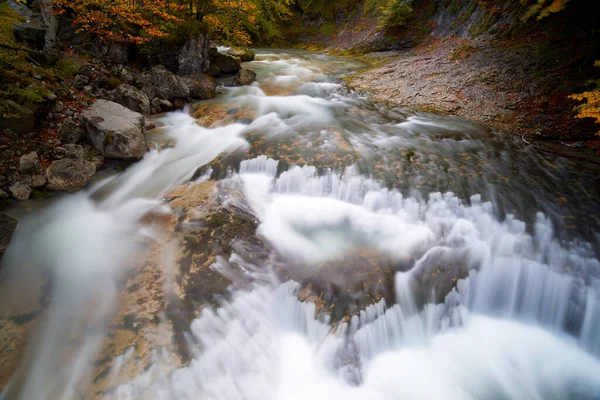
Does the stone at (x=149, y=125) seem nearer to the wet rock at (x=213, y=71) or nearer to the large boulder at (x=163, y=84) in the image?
the large boulder at (x=163, y=84)

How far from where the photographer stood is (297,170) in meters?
5.68

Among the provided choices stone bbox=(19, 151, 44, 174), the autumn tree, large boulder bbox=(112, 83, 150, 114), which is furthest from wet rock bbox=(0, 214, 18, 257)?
the autumn tree

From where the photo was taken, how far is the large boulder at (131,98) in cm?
720

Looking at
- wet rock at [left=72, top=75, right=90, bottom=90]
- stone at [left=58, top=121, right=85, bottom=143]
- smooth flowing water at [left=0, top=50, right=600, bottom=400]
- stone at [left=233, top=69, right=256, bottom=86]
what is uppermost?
stone at [left=233, top=69, right=256, bottom=86]

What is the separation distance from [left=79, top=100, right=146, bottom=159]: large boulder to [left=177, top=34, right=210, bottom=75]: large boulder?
14.1ft

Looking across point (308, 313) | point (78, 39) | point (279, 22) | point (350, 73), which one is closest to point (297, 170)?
point (308, 313)

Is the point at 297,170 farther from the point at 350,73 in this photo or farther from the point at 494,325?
the point at 350,73

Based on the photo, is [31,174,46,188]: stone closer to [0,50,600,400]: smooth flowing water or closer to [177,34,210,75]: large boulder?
[0,50,600,400]: smooth flowing water

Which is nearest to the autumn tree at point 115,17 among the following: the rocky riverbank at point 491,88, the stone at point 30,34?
the stone at point 30,34

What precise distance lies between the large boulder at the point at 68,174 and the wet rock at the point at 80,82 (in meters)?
2.47

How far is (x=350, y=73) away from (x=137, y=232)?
38.7ft

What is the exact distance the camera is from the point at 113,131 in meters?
5.65

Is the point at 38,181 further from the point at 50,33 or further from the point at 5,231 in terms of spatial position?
the point at 50,33

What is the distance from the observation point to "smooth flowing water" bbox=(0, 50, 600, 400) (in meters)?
3.08
